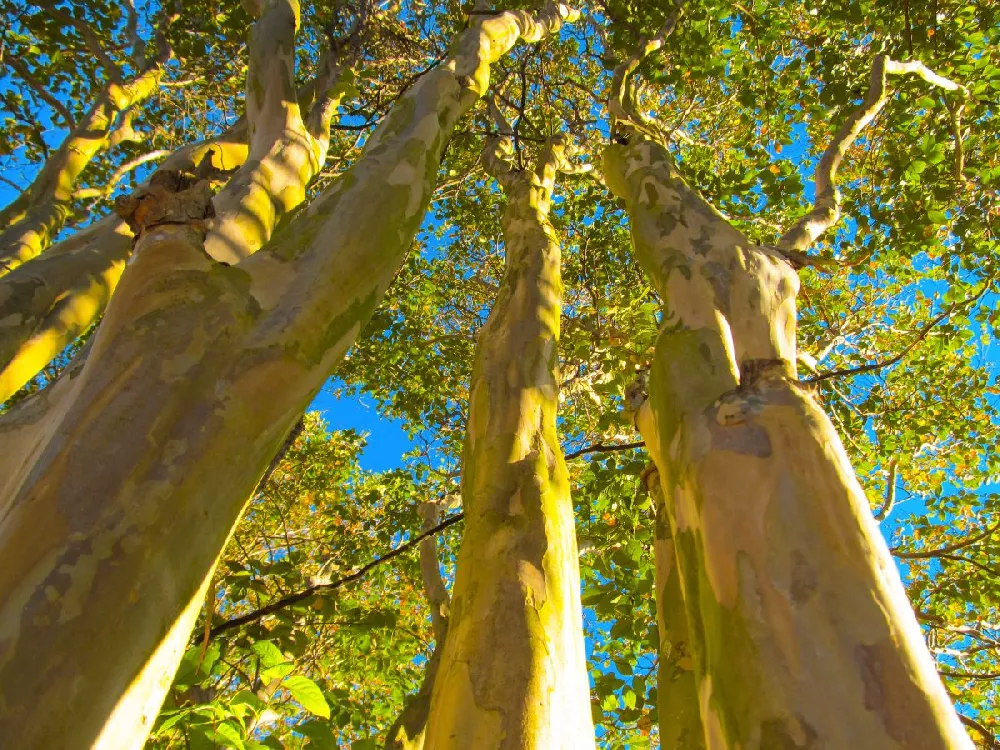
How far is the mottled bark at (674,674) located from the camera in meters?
2.01

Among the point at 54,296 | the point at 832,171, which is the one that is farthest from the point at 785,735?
the point at 54,296

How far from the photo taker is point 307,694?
71.1 inches

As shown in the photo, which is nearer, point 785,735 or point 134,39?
point 785,735

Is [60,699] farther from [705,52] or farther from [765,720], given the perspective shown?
[705,52]

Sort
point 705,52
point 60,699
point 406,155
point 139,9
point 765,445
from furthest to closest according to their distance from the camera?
point 139,9
point 705,52
point 406,155
point 765,445
point 60,699

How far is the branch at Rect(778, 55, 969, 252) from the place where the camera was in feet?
8.30

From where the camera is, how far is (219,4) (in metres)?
6.88

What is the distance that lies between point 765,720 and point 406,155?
220cm

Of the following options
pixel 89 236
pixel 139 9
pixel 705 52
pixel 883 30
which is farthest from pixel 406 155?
pixel 139 9

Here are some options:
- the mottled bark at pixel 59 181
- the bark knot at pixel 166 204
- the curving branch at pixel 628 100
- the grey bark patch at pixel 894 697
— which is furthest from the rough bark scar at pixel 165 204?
the mottled bark at pixel 59 181

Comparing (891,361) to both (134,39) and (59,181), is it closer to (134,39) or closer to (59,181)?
(59,181)

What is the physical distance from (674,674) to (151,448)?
1.82m

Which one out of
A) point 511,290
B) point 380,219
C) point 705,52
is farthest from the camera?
point 705,52

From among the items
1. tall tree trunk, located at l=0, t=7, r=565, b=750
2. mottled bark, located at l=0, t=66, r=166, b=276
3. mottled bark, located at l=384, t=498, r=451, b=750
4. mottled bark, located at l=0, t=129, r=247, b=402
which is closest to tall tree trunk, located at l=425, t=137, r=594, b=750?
mottled bark, located at l=384, t=498, r=451, b=750
